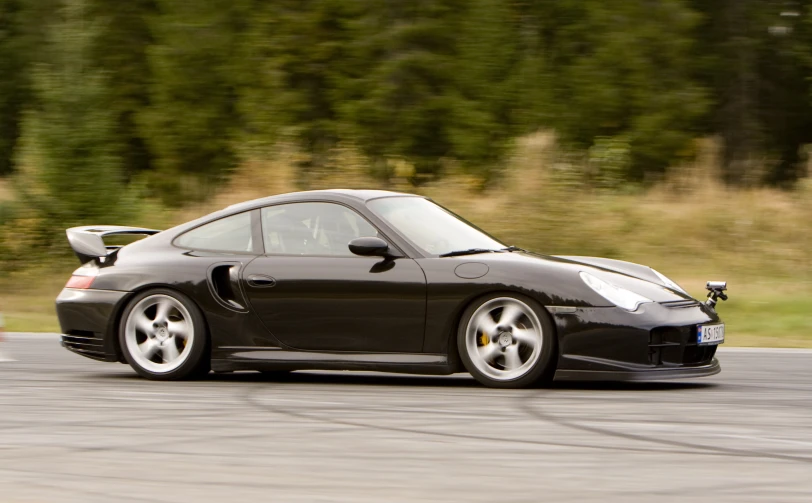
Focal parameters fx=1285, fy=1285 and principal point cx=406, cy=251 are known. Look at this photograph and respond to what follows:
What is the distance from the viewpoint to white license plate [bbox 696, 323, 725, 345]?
24.9 ft

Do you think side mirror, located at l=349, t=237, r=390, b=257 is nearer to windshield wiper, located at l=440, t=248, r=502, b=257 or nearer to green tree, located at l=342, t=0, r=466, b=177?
windshield wiper, located at l=440, t=248, r=502, b=257

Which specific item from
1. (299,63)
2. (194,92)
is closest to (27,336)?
(194,92)

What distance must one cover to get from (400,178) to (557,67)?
301 inches

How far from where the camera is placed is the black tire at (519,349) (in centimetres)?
745

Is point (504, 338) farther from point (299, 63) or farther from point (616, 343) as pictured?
point (299, 63)

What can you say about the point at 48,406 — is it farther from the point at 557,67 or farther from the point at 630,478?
the point at 557,67

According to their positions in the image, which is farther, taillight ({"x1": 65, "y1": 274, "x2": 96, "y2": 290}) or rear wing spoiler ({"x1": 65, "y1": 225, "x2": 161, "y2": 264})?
rear wing spoiler ({"x1": 65, "y1": 225, "x2": 161, "y2": 264})

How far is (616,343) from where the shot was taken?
739 cm

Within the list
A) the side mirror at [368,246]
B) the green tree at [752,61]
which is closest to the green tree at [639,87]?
the green tree at [752,61]

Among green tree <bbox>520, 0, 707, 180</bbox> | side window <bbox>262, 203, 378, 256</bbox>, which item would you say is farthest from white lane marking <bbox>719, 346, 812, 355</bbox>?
green tree <bbox>520, 0, 707, 180</bbox>

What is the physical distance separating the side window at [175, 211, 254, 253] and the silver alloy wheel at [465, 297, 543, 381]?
1660mm

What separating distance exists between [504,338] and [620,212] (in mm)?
11544

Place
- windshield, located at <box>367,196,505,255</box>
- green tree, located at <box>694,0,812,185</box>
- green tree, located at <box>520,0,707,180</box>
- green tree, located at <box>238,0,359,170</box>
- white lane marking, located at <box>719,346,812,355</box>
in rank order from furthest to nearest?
green tree, located at <box>694,0,812,185</box>
green tree, located at <box>238,0,359,170</box>
green tree, located at <box>520,0,707,180</box>
white lane marking, located at <box>719,346,812,355</box>
windshield, located at <box>367,196,505,255</box>

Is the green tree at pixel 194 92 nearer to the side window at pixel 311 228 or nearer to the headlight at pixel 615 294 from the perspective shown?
the side window at pixel 311 228
